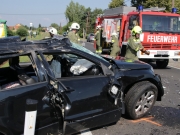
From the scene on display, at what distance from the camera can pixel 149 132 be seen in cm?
390

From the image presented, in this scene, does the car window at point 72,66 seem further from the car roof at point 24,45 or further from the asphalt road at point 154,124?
the asphalt road at point 154,124

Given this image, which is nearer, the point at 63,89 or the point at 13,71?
the point at 63,89

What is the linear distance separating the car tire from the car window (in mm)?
795

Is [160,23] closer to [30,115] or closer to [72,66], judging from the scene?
[72,66]

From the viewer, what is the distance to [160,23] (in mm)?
9898

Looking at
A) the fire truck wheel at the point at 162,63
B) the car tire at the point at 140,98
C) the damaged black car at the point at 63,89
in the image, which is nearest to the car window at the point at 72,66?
the damaged black car at the point at 63,89

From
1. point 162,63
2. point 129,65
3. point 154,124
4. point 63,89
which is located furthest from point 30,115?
point 162,63

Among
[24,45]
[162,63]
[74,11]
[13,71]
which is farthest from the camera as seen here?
[74,11]

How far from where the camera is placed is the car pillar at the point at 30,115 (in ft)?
8.00

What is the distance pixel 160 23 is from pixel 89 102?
7.57 metres

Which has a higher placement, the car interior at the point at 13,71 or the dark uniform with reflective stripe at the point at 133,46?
the dark uniform with reflective stripe at the point at 133,46

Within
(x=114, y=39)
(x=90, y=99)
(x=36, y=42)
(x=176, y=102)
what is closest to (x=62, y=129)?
(x=90, y=99)

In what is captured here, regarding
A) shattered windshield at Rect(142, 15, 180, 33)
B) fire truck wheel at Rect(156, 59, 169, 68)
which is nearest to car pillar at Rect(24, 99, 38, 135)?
shattered windshield at Rect(142, 15, 180, 33)

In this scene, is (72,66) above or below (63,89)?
above
